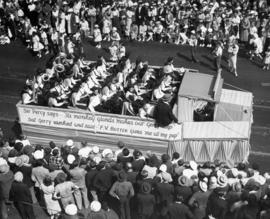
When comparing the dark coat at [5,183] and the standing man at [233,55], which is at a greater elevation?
the standing man at [233,55]

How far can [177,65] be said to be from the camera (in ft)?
69.4

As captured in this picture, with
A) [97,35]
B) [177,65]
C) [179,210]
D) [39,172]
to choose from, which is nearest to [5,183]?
[39,172]

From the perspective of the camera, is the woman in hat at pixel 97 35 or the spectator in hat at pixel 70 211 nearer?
the spectator in hat at pixel 70 211

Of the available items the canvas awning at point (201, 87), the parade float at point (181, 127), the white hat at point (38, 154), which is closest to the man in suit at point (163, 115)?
the parade float at point (181, 127)

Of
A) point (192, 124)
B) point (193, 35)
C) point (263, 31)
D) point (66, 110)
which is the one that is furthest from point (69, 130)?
point (263, 31)

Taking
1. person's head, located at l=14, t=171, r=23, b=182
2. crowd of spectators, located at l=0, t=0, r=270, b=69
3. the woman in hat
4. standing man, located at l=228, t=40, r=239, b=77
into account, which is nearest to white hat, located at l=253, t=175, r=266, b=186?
person's head, located at l=14, t=171, r=23, b=182

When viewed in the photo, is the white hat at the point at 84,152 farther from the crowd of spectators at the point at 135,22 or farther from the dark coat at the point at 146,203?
the crowd of spectators at the point at 135,22

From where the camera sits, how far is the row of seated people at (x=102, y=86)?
15.0 meters

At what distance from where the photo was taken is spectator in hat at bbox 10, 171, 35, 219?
37.6 feet

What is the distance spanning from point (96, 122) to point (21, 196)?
3923 millimetres

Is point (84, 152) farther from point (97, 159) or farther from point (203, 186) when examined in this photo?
point (203, 186)

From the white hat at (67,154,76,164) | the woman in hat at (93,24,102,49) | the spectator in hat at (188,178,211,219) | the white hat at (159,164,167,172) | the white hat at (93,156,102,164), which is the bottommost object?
the spectator in hat at (188,178,211,219)

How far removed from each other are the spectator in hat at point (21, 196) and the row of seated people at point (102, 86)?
3851 mm

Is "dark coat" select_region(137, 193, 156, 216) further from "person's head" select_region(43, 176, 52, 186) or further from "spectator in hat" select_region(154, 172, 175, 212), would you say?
"person's head" select_region(43, 176, 52, 186)
